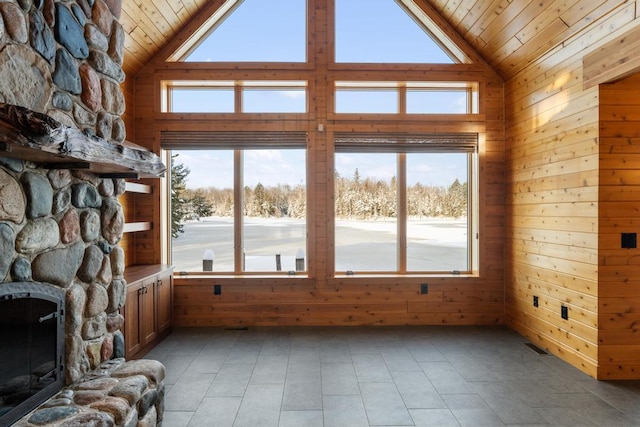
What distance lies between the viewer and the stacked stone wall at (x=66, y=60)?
1.74m

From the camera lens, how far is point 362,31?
15.0ft

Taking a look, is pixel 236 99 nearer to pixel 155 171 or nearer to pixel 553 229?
pixel 155 171

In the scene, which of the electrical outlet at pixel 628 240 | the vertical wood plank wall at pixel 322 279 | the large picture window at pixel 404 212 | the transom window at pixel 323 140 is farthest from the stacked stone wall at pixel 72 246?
the electrical outlet at pixel 628 240

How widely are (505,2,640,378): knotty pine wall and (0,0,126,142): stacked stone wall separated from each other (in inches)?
155

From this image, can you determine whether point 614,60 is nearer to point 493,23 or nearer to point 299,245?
point 493,23

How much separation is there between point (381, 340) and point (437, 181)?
2188 mm

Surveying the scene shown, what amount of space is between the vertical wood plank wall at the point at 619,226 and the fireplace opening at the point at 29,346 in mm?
4130

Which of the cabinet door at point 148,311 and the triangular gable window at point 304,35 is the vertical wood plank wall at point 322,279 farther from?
the cabinet door at point 148,311

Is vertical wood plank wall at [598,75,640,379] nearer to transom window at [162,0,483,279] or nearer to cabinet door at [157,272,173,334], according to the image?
transom window at [162,0,483,279]

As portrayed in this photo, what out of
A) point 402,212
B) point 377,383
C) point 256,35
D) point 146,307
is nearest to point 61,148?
point 146,307

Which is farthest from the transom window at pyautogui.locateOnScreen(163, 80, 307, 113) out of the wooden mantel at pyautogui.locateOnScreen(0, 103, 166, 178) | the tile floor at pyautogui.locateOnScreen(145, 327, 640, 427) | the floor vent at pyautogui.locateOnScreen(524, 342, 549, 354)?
the floor vent at pyautogui.locateOnScreen(524, 342, 549, 354)

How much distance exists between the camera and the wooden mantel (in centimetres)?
135

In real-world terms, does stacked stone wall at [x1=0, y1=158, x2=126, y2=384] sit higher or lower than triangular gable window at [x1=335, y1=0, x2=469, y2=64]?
lower

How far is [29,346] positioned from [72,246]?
577 millimetres
